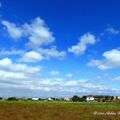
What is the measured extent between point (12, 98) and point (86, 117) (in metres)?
65.0

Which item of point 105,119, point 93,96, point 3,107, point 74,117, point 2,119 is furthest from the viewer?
point 93,96

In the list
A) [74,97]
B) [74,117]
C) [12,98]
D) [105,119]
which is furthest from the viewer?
[74,97]

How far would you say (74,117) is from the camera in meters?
48.3

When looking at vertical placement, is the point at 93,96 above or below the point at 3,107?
above

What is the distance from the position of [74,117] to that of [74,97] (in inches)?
3992

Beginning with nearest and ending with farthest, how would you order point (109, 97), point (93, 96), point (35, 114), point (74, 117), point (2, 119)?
1. point (2, 119)
2. point (74, 117)
3. point (35, 114)
4. point (109, 97)
5. point (93, 96)

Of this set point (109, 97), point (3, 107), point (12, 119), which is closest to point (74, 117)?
point (12, 119)

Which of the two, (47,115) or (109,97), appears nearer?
(47,115)

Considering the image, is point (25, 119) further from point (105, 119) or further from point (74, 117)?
point (105, 119)

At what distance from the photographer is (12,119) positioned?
45.5m

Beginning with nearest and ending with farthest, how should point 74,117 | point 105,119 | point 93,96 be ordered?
point 105,119 < point 74,117 < point 93,96

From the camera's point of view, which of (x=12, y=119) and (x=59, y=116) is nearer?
(x=12, y=119)

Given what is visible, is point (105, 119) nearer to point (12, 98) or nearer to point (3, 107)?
point (3, 107)

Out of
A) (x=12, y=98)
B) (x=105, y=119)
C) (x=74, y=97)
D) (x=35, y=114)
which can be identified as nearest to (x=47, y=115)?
(x=35, y=114)
